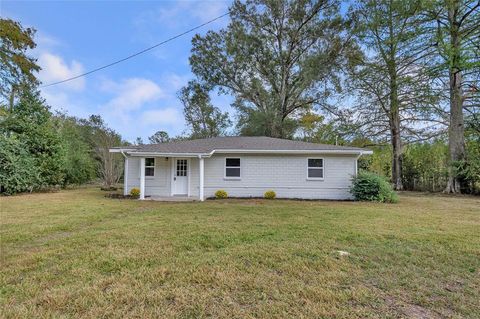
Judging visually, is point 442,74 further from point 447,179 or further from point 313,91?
point 313,91

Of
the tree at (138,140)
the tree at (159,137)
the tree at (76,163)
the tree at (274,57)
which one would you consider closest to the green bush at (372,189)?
the tree at (274,57)

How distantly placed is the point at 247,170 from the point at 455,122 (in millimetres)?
12883

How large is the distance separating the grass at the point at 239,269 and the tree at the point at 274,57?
17599 mm

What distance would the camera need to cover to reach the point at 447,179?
1661 centimetres

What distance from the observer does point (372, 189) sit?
39.8 ft

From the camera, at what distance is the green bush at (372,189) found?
1183 cm

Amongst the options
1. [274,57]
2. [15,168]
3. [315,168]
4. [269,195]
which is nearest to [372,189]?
[315,168]

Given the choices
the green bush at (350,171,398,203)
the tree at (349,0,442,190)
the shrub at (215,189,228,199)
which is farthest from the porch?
the tree at (349,0,442,190)

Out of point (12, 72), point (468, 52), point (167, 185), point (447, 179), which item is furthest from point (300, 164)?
point (12, 72)

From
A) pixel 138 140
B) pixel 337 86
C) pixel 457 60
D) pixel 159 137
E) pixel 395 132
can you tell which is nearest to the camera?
pixel 457 60

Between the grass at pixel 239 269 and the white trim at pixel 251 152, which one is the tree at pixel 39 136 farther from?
the grass at pixel 239 269

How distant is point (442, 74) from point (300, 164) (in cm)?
1088

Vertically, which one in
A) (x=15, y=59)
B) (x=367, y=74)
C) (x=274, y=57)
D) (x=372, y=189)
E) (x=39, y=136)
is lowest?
(x=372, y=189)

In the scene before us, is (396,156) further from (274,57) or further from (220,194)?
(220,194)
